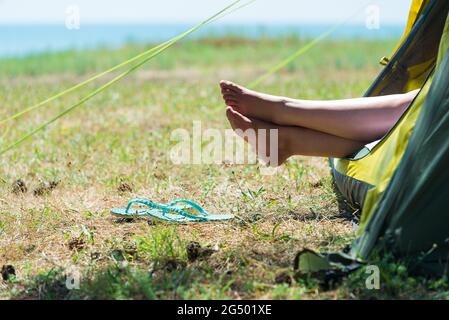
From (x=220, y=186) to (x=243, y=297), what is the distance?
120 cm

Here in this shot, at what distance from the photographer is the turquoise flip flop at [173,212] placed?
2574 millimetres

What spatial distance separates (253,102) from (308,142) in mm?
258

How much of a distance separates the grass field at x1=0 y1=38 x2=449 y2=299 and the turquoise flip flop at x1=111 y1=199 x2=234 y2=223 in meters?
0.04

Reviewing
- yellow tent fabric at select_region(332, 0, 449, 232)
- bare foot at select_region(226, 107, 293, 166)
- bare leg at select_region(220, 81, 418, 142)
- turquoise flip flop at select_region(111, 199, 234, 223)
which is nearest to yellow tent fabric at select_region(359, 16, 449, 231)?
yellow tent fabric at select_region(332, 0, 449, 232)

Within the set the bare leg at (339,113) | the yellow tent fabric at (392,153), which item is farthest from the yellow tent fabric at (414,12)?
the yellow tent fabric at (392,153)

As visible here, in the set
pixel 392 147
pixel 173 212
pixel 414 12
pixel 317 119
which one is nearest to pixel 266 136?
pixel 317 119

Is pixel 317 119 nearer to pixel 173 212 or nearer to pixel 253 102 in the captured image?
pixel 253 102

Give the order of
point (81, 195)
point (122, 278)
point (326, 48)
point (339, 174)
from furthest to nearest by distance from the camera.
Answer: point (326, 48) < point (81, 195) < point (339, 174) < point (122, 278)

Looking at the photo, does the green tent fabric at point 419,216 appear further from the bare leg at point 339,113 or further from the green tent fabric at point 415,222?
the bare leg at point 339,113

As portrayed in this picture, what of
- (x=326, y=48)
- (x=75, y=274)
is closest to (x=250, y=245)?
(x=75, y=274)

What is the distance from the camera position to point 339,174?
8.82 feet

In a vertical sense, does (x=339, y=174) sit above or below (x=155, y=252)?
above

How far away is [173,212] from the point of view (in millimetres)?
2672
